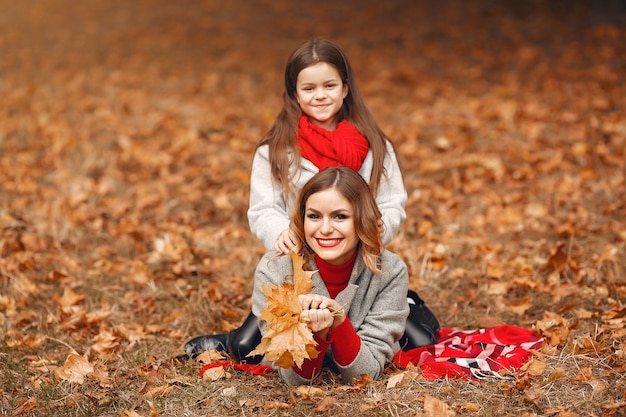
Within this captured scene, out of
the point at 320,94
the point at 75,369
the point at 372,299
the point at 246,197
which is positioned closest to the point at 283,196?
the point at 320,94

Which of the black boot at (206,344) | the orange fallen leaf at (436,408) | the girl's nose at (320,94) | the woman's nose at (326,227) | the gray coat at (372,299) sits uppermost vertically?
the girl's nose at (320,94)

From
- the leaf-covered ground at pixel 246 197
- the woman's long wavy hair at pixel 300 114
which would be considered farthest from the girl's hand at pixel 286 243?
the leaf-covered ground at pixel 246 197

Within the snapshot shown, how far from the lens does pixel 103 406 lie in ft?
10.4

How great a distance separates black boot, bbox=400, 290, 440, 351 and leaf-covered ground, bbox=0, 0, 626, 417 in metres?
0.39

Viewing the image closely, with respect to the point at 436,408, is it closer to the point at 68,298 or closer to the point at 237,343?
the point at 237,343

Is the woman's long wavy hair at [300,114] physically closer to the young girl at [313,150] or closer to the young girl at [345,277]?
the young girl at [313,150]

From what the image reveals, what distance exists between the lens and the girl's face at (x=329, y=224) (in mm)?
3082

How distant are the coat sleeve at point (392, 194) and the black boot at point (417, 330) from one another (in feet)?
1.56

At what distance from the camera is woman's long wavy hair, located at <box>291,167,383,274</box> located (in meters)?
3.09

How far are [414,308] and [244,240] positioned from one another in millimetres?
1938

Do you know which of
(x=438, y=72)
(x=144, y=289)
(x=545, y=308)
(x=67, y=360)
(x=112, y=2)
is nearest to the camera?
(x=67, y=360)

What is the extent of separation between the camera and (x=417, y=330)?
3.65 metres

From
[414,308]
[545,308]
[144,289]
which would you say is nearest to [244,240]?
[144,289]

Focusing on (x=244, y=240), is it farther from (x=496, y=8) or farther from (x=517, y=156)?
(x=496, y=8)
